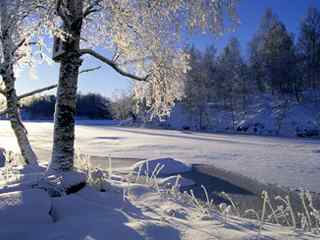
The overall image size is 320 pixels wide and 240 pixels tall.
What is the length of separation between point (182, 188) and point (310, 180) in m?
3.91

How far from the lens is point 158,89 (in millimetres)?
7297

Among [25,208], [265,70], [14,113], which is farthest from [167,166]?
[265,70]

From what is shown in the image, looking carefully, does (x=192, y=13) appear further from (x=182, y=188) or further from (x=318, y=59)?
(x=318, y=59)

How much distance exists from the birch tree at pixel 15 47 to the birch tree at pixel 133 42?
1.49 ft

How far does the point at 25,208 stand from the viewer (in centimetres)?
385

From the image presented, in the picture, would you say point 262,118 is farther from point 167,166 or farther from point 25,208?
point 25,208

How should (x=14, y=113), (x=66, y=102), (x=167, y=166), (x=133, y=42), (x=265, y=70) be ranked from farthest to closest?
1. (x=265, y=70)
2. (x=167, y=166)
3. (x=14, y=113)
4. (x=133, y=42)
5. (x=66, y=102)

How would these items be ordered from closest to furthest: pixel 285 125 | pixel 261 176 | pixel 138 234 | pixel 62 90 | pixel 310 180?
pixel 138 234, pixel 62 90, pixel 310 180, pixel 261 176, pixel 285 125

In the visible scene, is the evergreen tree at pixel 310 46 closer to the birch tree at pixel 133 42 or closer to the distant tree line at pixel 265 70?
the distant tree line at pixel 265 70

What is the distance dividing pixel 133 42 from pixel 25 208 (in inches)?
153

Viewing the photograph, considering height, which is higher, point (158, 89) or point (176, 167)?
point (158, 89)

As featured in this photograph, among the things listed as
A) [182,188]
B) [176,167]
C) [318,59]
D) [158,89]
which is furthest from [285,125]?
[158,89]

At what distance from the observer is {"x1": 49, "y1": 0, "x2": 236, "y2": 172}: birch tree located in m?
5.81

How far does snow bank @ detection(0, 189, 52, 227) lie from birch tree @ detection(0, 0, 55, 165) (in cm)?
229
